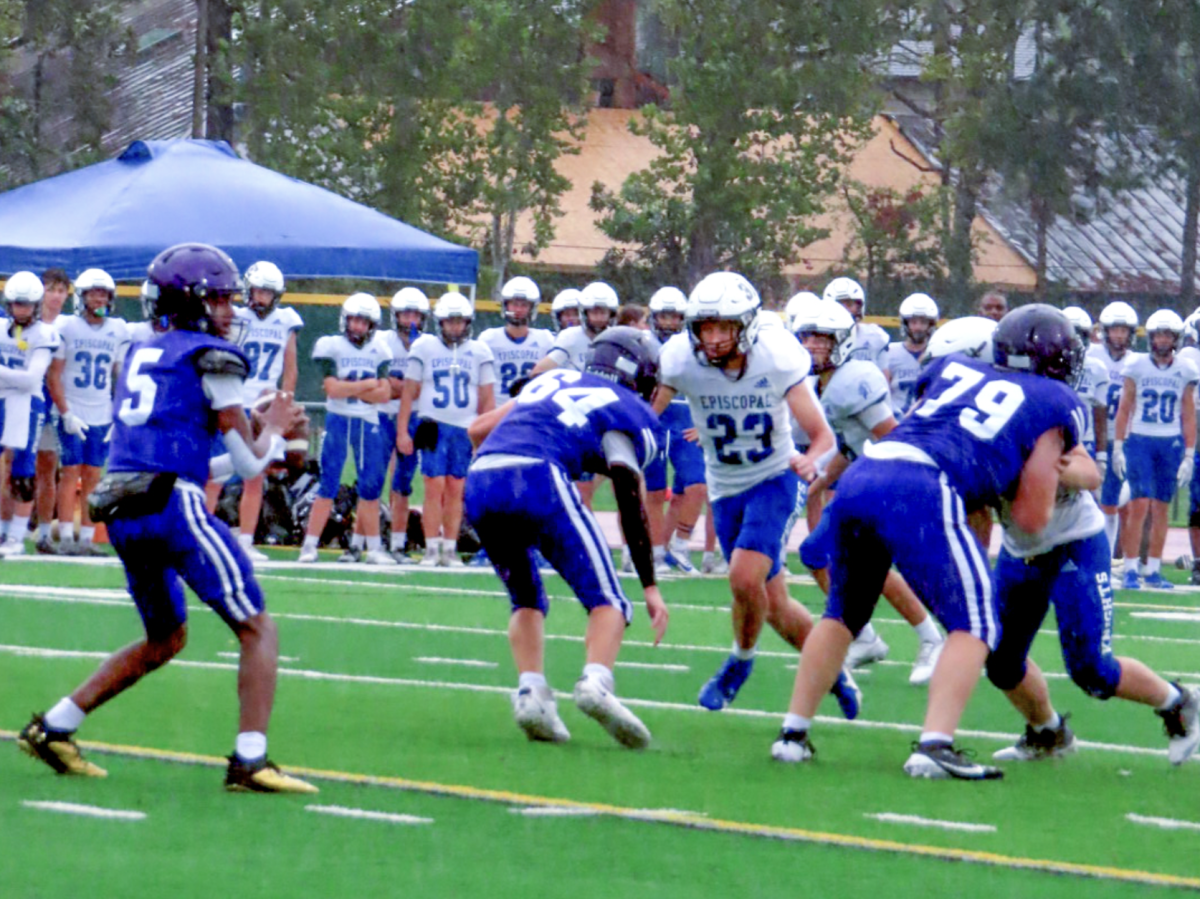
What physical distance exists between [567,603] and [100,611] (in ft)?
8.81

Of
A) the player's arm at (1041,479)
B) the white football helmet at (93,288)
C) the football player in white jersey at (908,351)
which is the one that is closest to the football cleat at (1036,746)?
the player's arm at (1041,479)

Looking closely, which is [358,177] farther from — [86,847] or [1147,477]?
[86,847]

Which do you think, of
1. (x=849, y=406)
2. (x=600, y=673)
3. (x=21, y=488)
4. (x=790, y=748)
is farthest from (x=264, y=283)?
(x=790, y=748)

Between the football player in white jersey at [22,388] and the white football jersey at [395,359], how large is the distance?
2.25 meters

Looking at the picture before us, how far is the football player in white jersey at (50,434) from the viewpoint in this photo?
15.2m

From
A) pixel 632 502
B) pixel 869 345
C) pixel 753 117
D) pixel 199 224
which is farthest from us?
pixel 753 117

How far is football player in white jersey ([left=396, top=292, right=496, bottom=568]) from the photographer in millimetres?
15633

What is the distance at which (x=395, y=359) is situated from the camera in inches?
635

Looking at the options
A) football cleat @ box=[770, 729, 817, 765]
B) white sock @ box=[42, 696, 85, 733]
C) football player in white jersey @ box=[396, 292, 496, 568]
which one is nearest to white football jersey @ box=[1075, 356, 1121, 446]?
football player in white jersey @ box=[396, 292, 496, 568]

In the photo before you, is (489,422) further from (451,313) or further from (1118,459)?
(1118,459)

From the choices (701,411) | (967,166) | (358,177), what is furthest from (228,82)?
(701,411)

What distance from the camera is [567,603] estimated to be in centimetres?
1324

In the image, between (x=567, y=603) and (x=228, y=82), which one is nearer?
(x=567, y=603)

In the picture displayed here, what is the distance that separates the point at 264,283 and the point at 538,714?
27.0ft
